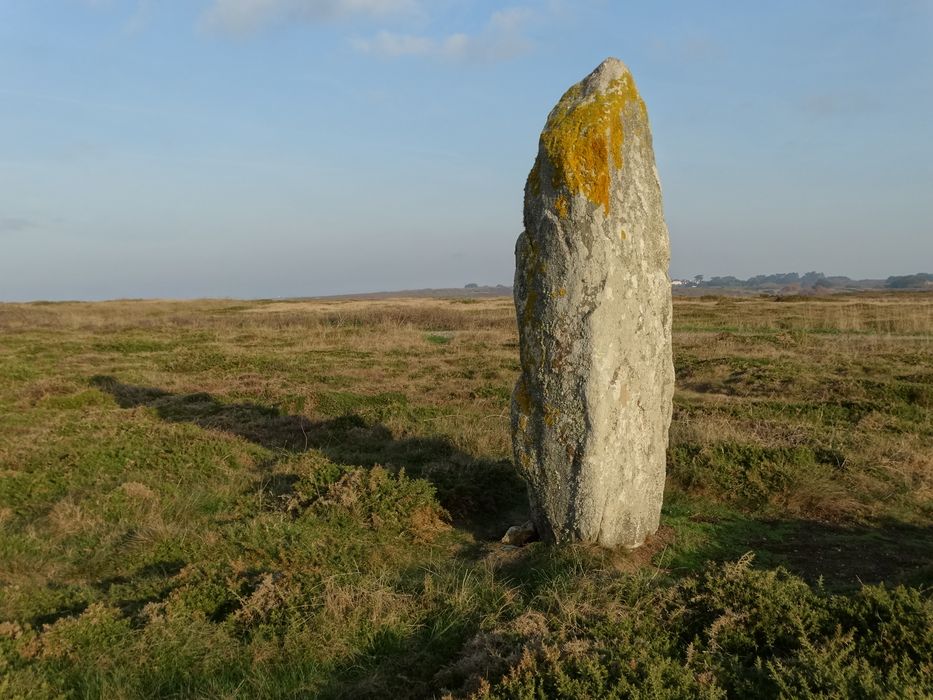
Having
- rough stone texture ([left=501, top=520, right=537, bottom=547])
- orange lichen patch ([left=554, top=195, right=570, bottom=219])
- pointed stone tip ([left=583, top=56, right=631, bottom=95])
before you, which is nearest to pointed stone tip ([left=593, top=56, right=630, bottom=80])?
pointed stone tip ([left=583, top=56, right=631, bottom=95])

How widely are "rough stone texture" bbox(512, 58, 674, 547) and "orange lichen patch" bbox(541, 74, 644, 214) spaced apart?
0.01m

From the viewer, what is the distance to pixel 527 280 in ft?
22.8

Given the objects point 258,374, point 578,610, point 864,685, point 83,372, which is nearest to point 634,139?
point 578,610

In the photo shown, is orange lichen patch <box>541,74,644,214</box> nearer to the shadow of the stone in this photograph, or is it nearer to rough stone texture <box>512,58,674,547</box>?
rough stone texture <box>512,58,674,547</box>

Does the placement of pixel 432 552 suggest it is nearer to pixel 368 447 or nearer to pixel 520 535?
pixel 520 535

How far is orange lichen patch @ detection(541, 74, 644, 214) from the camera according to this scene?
6.58m

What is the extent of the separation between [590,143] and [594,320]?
1.72 metres

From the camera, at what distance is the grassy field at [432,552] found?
425cm

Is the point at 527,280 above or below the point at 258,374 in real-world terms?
above

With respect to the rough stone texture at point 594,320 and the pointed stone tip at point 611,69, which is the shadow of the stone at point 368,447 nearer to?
the rough stone texture at point 594,320

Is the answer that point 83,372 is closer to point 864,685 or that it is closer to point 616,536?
point 616,536

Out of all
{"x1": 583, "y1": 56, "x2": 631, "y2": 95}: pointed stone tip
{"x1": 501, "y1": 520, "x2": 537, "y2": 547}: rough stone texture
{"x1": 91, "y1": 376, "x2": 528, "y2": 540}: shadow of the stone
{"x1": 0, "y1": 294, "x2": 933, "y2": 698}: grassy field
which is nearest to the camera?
{"x1": 0, "y1": 294, "x2": 933, "y2": 698}: grassy field

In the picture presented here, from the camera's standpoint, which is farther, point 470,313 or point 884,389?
point 470,313

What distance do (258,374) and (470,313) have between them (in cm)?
2373
